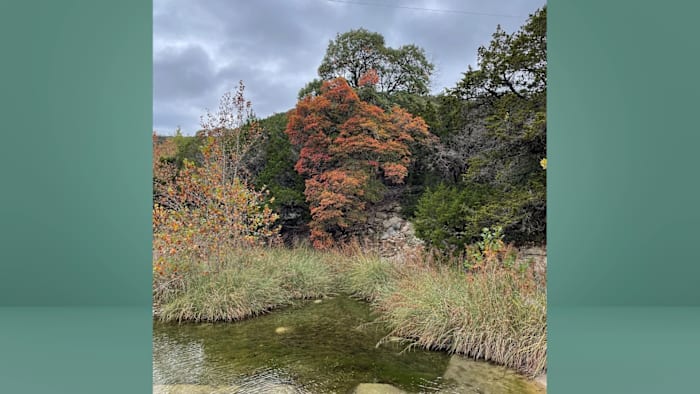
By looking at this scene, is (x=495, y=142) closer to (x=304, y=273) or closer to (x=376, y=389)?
(x=304, y=273)

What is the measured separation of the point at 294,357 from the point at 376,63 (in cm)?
248

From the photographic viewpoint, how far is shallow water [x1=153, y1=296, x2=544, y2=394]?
243 cm

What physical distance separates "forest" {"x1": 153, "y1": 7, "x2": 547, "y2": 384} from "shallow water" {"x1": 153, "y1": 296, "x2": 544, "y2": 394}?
0.84 feet

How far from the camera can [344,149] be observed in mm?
4020

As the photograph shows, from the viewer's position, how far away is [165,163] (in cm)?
401

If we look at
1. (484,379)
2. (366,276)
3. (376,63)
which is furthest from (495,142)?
(484,379)

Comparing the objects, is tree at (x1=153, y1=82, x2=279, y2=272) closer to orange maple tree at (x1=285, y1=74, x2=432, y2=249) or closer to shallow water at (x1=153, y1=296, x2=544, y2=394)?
orange maple tree at (x1=285, y1=74, x2=432, y2=249)

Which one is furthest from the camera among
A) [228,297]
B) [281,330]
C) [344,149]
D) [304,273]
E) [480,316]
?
[344,149]
